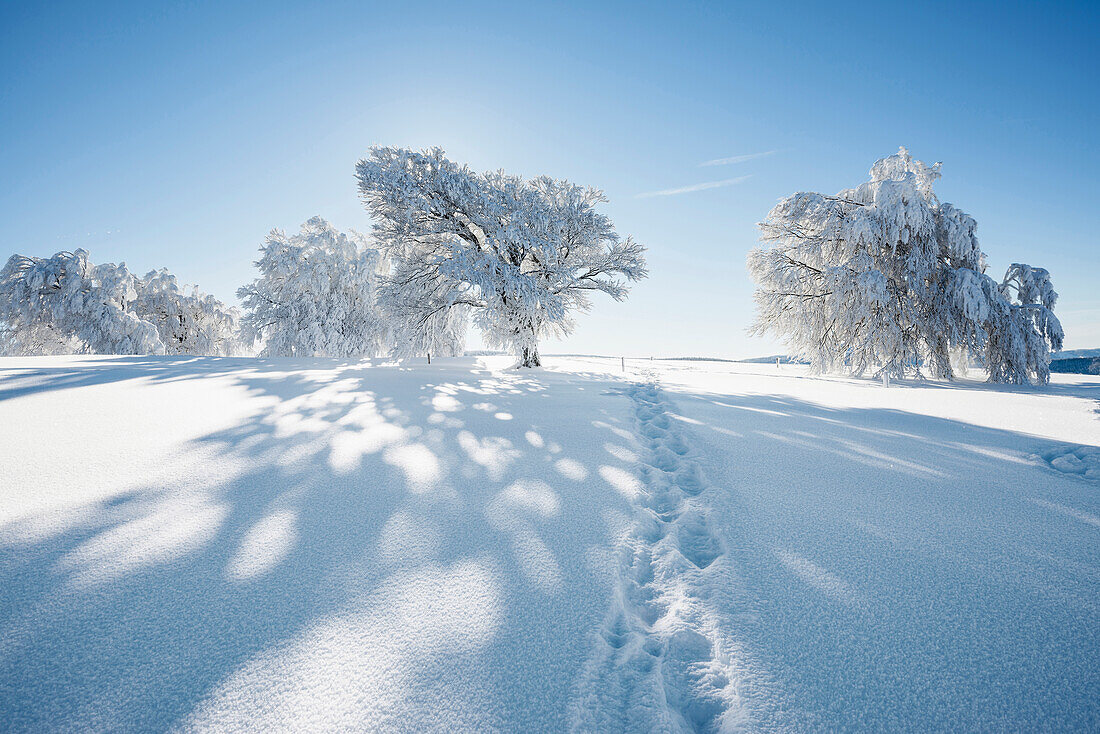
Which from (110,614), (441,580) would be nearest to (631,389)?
(441,580)

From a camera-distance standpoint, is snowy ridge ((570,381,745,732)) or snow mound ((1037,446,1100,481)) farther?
snow mound ((1037,446,1100,481))

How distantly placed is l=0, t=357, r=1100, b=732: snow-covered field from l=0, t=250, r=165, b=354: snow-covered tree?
70.9 ft

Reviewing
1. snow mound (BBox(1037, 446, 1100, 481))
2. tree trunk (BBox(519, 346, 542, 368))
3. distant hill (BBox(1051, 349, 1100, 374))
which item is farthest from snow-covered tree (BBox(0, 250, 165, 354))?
distant hill (BBox(1051, 349, 1100, 374))

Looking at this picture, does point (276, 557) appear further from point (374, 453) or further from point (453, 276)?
point (453, 276)

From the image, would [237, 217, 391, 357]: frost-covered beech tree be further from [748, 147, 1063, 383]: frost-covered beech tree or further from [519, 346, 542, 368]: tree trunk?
[748, 147, 1063, 383]: frost-covered beech tree

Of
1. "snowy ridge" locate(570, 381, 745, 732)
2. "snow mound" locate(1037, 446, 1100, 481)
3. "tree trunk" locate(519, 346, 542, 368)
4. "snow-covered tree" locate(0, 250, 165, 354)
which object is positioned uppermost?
"snow-covered tree" locate(0, 250, 165, 354)

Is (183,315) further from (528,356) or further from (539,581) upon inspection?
→ (539,581)

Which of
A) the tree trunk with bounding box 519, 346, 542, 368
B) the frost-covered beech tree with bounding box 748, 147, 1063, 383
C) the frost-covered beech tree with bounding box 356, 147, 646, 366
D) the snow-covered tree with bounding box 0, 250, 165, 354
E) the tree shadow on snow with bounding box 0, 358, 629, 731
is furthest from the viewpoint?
the snow-covered tree with bounding box 0, 250, 165, 354

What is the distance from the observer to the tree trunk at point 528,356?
41.8 ft

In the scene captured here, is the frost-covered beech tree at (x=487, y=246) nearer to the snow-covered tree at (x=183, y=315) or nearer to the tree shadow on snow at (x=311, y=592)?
the tree shadow on snow at (x=311, y=592)

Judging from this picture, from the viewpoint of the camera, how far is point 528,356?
514 inches

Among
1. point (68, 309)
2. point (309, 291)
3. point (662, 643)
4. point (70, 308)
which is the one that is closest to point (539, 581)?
point (662, 643)

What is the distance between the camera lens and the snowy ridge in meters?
1.32

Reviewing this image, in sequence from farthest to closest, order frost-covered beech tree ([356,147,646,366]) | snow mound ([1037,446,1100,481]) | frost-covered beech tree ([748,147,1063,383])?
frost-covered beech tree ([356,147,646,366]) → frost-covered beech tree ([748,147,1063,383]) → snow mound ([1037,446,1100,481])
